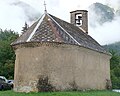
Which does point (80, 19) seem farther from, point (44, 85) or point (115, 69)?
point (115, 69)

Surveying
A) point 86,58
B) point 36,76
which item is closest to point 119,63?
point 86,58

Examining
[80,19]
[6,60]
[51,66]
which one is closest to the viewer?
[51,66]

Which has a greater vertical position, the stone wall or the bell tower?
the bell tower

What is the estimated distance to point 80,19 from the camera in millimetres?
38781

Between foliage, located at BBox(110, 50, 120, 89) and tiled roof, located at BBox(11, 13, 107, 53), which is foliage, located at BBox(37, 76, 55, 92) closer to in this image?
tiled roof, located at BBox(11, 13, 107, 53)

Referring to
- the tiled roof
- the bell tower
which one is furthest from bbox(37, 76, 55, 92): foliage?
the bell tower

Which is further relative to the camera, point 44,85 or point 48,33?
point 48,33

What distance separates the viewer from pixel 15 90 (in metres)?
27.4

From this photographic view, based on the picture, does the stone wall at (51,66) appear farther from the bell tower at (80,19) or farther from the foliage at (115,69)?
the foliage at (115,69)

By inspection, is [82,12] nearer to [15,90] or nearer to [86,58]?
[86,58]

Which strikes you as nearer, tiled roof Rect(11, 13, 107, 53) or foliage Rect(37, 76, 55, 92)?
foliage Rect(37, 76, 55, 92)

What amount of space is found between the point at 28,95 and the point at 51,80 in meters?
2.78

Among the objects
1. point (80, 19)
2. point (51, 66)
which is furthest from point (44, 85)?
point (80, 19)

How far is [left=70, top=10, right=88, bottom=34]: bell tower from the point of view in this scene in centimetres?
3844
